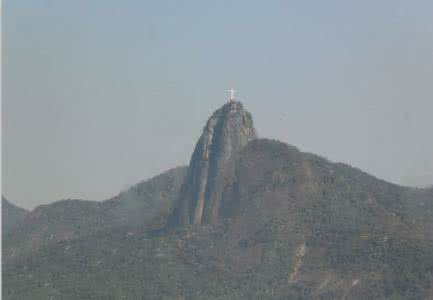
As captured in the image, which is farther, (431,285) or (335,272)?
(335,272)

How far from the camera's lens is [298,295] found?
572ft

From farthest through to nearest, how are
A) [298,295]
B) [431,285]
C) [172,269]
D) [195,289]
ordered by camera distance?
[172,269] < [195,289] < [298,295] < [431,285]

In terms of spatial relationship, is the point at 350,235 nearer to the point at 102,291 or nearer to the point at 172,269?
the point at 172,269

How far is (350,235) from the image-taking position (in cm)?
19800

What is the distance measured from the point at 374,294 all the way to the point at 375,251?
19534 mm

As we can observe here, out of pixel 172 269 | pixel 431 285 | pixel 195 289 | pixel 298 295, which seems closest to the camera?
pixel 431 285

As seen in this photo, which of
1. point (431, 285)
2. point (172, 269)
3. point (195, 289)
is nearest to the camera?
point (431, 285)

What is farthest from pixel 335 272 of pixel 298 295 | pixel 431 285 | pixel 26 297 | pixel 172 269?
pixel 26 297

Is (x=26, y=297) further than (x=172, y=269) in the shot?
No

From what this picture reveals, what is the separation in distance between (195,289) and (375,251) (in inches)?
1297

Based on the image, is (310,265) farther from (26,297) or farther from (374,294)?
(26,297)

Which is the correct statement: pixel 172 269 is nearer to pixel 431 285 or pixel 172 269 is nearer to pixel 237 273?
pixel 237 273

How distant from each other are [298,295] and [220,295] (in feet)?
49.7

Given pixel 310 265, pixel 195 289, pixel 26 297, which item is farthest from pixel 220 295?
pixel 26 297
